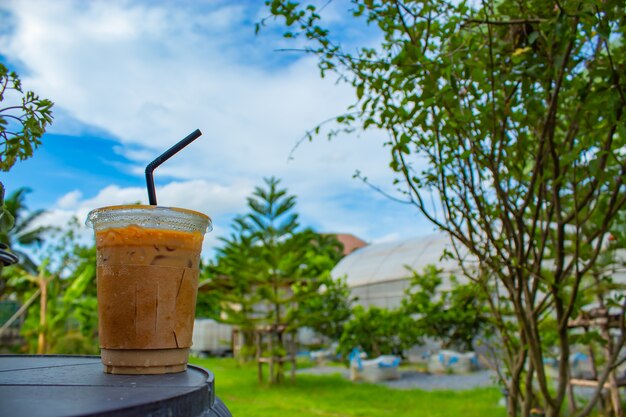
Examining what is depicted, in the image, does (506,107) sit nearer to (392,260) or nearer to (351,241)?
(392,260)

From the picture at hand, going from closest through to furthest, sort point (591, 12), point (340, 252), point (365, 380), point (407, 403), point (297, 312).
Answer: point (591, 12)
point (407, 403)
point (365, 380)
point (297, 312)
point (340, 252)

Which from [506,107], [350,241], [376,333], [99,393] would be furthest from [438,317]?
[350,241]

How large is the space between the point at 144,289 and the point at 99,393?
0.78 ft

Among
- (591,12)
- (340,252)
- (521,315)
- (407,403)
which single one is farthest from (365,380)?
(340,252)

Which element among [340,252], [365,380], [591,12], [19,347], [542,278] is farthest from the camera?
[340,252]

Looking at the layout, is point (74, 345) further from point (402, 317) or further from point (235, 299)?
point (402, 317)

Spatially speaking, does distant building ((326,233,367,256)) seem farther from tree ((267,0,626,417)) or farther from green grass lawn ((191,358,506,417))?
tree ((267,0,626,417))

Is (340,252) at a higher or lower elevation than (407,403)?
higher

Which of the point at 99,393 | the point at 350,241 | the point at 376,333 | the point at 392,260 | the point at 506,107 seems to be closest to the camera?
the point at 99,393

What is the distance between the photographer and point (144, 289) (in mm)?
833

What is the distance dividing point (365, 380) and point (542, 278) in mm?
7168


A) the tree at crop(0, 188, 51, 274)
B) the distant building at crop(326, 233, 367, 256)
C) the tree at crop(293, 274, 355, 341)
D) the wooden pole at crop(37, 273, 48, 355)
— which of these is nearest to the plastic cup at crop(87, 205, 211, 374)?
the tree at crop(293, 274, 355, 341)

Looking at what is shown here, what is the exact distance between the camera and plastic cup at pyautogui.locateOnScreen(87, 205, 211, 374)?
83 centimetres

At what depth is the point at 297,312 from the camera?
900 cm
